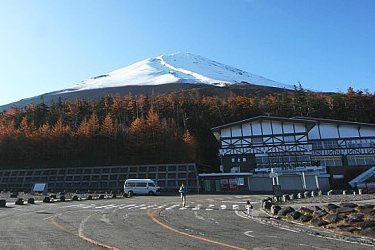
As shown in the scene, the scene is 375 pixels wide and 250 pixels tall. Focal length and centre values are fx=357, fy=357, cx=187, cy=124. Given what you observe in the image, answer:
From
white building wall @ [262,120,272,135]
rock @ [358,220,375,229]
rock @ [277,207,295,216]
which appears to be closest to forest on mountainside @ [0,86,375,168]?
white building wall @ [262,120,272,135]

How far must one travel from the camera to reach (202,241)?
8.92 metres

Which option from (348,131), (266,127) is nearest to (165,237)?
(266,127)

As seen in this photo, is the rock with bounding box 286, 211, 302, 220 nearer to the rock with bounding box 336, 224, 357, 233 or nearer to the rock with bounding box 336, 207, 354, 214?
the rock with bounding box 336, 207, 354, 214

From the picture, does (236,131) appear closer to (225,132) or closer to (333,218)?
(225,132)

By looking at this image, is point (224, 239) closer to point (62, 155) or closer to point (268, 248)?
point (268, 248)

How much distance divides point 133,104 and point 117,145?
17.7 m

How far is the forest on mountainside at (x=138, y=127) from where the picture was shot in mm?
56406

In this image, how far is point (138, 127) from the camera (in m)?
57.1

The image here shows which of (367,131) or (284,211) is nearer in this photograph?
(284,211)

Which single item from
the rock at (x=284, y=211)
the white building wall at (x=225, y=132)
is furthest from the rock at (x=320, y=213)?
the white building wall at (x=225, y=132)

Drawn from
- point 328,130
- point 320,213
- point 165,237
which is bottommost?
point 165,237

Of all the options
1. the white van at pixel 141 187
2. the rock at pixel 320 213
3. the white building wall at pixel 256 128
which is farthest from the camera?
the white building wall at pixel 256 128

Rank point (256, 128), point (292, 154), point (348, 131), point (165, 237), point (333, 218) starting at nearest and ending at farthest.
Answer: point (165, 237)
point (333, 218)
point (292, 154)
point (348, 131)
point (256, 128)

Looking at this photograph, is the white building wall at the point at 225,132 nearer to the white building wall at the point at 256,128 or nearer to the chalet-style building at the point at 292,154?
the chalet-style building at the point at 292,154
